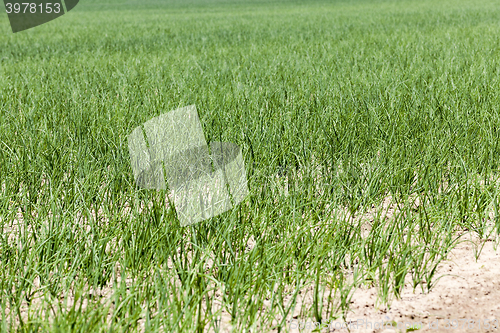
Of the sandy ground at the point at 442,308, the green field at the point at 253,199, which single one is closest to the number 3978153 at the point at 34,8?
the green field at the point at 253,199

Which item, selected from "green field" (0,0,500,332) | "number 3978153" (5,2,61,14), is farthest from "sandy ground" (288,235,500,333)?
"number 3978153" (5,2,61,14)

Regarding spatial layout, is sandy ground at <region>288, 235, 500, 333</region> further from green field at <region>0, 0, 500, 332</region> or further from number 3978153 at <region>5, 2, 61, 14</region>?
number 3978153 at <region>5, 2, 61, 14</region>

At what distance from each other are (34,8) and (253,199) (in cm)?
2566

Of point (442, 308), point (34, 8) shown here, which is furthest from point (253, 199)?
point (34, 8)

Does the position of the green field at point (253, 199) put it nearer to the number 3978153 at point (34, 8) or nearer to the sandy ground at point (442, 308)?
the sandy ground at point (442, 308)

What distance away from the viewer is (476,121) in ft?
8.70

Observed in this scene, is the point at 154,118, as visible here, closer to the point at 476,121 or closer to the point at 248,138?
the point at 248,138

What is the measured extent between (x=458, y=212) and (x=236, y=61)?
4130mm

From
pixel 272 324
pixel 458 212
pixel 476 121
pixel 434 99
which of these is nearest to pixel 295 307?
pixel 272 324

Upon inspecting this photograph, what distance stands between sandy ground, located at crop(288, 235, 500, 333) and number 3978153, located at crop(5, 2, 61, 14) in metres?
23.9

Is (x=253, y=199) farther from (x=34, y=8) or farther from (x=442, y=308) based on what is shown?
(x=34, y=8)

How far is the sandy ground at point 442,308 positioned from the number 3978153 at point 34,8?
939 inches

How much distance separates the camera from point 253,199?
6.54ft

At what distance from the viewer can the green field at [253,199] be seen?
1.38 metres
